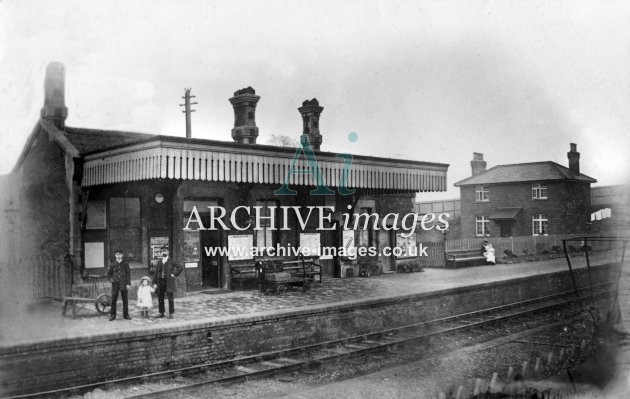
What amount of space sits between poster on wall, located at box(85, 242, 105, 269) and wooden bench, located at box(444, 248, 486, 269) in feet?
44.0

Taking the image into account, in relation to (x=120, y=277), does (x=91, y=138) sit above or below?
above

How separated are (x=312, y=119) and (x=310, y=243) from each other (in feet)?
16.0

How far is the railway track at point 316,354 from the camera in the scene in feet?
28.3

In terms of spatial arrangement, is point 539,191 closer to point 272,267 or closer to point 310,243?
point 310,243

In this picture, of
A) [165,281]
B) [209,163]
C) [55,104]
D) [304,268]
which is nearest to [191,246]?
[209,163]

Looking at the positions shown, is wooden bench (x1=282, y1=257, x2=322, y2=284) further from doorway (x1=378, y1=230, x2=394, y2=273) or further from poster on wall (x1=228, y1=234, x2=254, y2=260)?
doorway (x1=378, y1=230, x2=394, y2=273)

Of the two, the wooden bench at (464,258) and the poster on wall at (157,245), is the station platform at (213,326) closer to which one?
the poster on wall at (157,245)

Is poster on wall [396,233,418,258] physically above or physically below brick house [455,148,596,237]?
below

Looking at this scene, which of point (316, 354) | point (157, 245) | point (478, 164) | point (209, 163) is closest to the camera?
point (316, 354)

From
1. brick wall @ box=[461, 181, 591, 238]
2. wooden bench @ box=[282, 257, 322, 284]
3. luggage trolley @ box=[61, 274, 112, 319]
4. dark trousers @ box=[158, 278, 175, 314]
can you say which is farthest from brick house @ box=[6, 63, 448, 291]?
brick wall @ box=[461, 181, 591, 238]

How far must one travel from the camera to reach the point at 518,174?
22.2 meters

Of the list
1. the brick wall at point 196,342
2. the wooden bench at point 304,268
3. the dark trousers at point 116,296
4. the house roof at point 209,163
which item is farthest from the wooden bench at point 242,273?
the dark trousers at point 116,296

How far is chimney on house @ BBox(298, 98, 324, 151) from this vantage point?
19438 millimetres

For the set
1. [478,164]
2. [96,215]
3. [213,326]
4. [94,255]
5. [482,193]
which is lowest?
[213,326]
